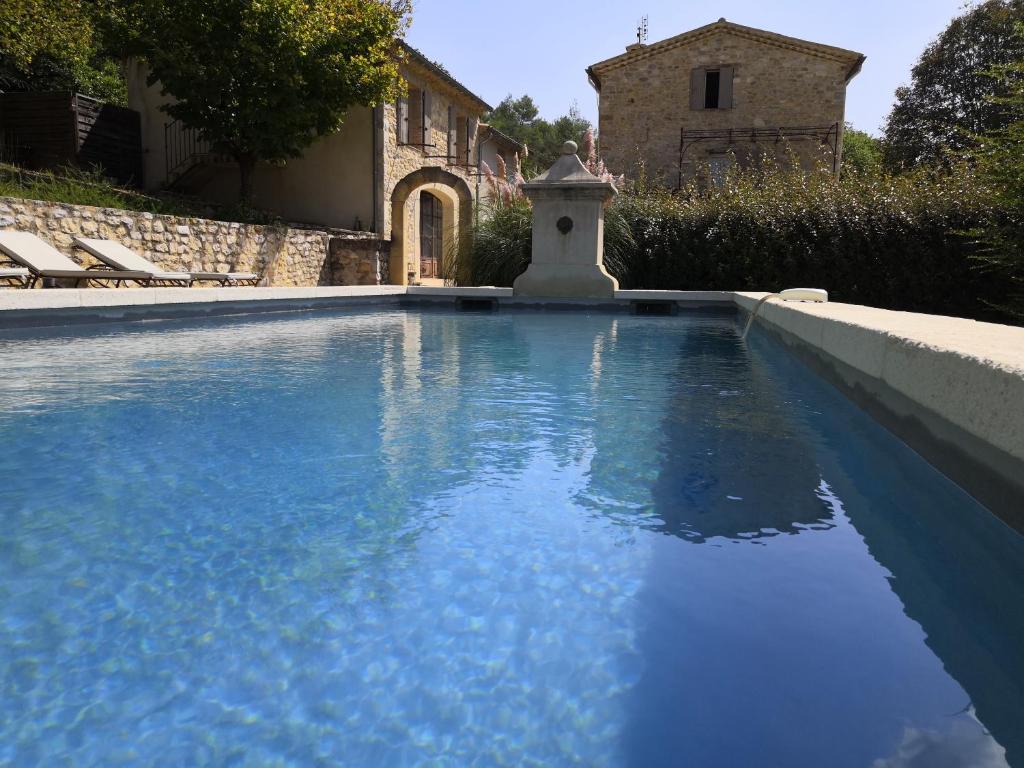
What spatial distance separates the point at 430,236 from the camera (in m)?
19.5

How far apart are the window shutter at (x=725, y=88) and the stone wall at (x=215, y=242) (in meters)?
12.6

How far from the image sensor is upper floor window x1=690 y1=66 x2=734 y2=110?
850 inches

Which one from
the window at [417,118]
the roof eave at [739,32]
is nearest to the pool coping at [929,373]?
the window at [417,118]

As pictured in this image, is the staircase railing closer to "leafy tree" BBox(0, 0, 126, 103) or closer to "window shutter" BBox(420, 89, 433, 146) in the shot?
"leafy tree" BBox(0, 0, 126, 103)

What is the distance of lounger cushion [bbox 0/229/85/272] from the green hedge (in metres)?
5.24

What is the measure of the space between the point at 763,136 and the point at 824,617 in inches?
888

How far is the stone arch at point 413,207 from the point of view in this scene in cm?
1209

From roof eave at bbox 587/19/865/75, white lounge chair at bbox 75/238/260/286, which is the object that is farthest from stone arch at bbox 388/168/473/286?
roof eave at bbox 587/19/865/75

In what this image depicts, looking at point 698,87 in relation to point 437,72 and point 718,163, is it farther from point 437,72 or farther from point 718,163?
point 437,72

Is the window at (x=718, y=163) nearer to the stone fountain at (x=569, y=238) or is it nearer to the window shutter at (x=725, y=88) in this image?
the window shutter at (x=725, y=88)

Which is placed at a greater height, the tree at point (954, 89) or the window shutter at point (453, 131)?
the tree at point (954, 89)

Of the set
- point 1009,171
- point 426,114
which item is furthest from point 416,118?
point 1009,171

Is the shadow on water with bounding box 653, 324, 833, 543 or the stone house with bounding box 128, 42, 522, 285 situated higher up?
the stone house with bounding box 128, 42, 522, 285

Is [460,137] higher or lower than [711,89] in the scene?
lower
